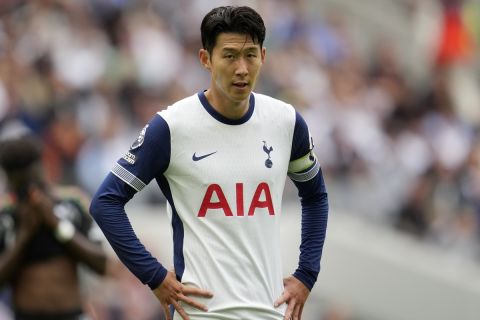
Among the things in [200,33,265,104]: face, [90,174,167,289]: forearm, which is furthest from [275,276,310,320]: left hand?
[200,33,265,104]: face

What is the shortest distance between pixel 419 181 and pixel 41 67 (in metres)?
4.91

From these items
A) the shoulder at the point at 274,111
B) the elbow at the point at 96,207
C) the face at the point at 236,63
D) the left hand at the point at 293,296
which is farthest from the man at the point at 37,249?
the face at the point at 236,63

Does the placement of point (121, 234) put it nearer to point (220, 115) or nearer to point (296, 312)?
point (220, 115)

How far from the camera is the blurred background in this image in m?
14.5

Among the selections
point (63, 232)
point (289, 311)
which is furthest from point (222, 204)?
point (63, 232)

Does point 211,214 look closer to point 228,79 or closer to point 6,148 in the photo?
point 228,79

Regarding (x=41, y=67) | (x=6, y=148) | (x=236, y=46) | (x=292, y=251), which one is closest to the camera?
(x=236, y=46)

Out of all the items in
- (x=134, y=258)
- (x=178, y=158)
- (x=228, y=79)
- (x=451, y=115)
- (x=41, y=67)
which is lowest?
(x=134, y=258)

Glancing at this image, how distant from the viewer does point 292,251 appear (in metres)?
16.1

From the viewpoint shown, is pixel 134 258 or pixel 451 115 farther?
pixel 451 115

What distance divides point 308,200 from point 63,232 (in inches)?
81.4

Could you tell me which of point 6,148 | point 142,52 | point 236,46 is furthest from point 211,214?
point 142,52

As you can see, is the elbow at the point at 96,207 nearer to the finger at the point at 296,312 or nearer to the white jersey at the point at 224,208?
the white jersey at the point at 224,208

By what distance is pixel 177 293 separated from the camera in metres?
6.71
